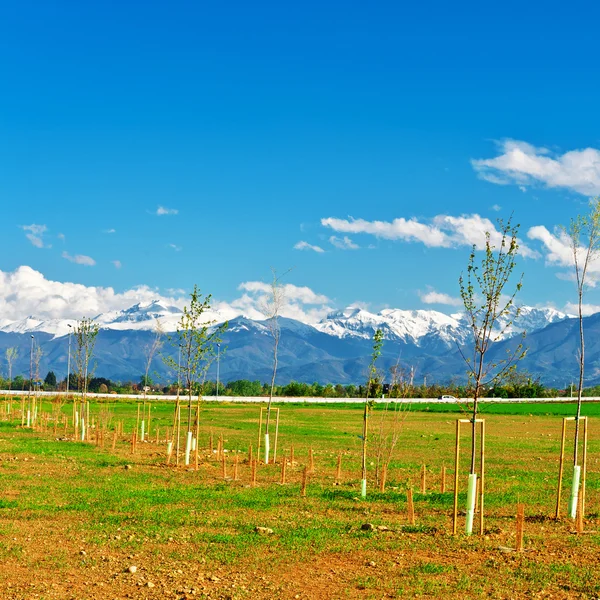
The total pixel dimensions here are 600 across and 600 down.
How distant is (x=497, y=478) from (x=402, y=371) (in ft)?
18.0

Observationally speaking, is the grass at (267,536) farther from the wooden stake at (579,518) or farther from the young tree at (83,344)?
the young tree at (83,344)

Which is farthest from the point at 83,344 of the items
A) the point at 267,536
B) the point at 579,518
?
the point at 579,518

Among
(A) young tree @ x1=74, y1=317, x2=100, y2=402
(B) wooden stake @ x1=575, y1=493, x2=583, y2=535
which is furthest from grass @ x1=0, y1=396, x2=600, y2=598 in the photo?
(A) young tree @ x1=74, y1=317, x2=100, y2=402

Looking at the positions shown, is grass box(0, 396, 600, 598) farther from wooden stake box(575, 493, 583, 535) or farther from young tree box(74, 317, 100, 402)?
young tree box(74, 317, 100, 402)

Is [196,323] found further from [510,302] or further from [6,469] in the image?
[510,302]

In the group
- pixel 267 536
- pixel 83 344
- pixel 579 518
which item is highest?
pixel 83 344

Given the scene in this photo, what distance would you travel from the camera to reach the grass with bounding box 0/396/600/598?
1355 cm

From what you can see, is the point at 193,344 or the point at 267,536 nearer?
the point at 267,536

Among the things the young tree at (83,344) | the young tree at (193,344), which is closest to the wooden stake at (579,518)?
the young tree at (193,344)

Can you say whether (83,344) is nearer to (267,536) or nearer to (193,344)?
(193,344)

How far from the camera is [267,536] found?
16.9m

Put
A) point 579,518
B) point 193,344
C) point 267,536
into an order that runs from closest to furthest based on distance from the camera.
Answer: point 267,536
point 579,518
point 193,344

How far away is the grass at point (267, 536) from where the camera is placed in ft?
44.4

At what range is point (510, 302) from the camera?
19.2 metres
